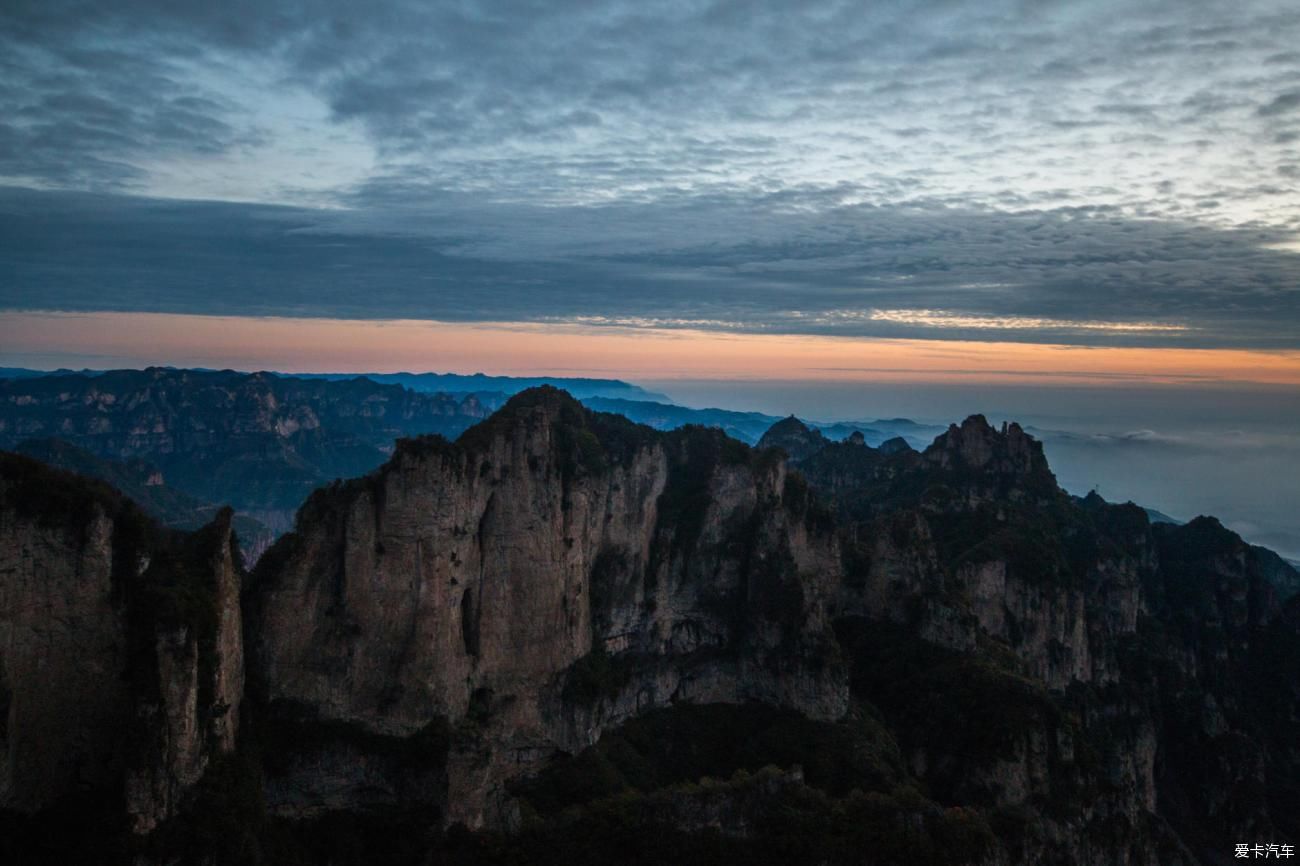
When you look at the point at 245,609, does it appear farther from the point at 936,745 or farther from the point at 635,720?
Answer: the point at 936,745

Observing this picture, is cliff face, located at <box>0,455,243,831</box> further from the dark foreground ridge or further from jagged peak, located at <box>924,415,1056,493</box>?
jagged peak, located at <box>924,415,1056,493</box>

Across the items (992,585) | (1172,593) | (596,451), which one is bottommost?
(1172,593)

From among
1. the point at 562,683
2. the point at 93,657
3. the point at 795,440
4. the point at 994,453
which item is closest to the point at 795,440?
the point at 795,440

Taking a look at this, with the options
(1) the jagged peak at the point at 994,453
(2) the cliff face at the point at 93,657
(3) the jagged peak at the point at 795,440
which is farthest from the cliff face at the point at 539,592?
(3) the jagged peak at the point at 795,440

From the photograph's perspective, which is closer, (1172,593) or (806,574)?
(806,574)

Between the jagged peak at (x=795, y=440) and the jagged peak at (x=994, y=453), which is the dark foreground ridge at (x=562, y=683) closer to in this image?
the jagged peak at (x=994, y=453)

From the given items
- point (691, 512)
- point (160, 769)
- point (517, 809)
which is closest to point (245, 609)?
point (160, 769)
